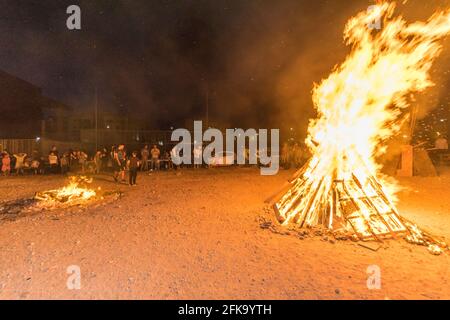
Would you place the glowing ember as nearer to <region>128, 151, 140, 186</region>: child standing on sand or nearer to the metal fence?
<region>128, 151, 140, 186</region>: child standing on sand

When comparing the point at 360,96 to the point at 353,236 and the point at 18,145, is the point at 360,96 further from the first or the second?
the point at 18,145

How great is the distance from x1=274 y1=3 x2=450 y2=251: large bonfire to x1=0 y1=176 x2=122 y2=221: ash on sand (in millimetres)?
6096

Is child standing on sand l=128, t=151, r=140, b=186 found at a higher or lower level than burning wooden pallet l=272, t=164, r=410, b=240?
higher

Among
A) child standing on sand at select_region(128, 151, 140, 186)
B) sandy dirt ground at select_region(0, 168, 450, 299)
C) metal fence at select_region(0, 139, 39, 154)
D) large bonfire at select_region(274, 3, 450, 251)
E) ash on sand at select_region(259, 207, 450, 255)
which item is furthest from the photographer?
metal fence at select_region(0, 139, 39, 154)

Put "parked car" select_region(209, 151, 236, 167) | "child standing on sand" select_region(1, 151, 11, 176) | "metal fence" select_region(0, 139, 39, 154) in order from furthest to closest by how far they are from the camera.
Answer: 1. "parked car" select_region(209, 151, 236, 167)
2. "metal fence" select_region(0, 139, 39, 154)
3. "child standing on sand" select_region(1, 151, 11, 176)

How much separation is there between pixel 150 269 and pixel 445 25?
842cm

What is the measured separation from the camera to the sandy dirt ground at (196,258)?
174 inches

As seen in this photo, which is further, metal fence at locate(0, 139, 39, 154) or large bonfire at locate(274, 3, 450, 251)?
metal fence at locate(0, 139, 39, 154)

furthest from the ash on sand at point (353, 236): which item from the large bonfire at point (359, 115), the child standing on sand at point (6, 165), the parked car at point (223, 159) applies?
the child standing on sand at point (6, 165)

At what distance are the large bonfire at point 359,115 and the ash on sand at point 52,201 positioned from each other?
610 centimetres

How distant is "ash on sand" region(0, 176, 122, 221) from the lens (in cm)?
895

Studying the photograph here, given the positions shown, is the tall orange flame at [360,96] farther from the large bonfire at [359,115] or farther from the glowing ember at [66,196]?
the glowing ember at [66,196]

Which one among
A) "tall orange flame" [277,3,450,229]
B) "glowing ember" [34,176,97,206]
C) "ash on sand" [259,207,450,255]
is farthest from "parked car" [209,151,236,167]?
"ash on sand" [259,207,450,255]
